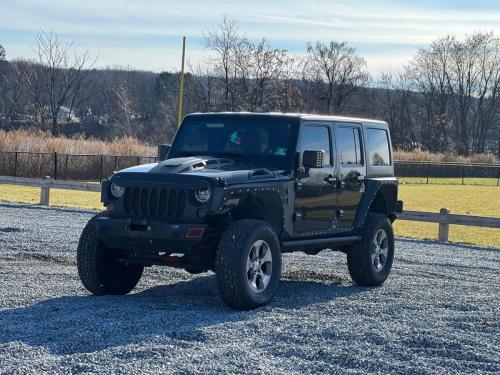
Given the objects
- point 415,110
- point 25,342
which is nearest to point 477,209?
point 25,342

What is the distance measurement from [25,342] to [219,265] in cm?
229

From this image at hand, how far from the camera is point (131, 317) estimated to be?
854cm

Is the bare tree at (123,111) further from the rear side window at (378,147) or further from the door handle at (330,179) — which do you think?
the door handle at (330,179)

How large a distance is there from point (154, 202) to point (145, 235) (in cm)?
37

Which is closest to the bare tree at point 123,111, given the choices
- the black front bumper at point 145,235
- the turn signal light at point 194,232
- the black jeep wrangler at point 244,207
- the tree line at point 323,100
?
the tree line at point 323,100

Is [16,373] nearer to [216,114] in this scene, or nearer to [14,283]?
[14,283]

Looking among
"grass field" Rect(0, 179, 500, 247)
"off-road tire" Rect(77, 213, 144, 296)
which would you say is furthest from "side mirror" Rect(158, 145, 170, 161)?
"grass field" Rect(0, 179, 500, 247)

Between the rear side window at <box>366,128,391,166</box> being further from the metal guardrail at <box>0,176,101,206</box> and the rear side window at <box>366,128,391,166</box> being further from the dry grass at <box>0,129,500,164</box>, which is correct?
the dry grass at <box>0,129,500,164</box>

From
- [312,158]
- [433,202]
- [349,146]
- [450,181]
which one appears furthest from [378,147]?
[450,181]

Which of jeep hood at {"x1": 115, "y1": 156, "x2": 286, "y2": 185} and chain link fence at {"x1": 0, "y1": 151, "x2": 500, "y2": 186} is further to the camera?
chain link fence at {"x1": 0, "y1": 151, "x2": 500, "y2": 186}

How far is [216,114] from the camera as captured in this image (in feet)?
36.2

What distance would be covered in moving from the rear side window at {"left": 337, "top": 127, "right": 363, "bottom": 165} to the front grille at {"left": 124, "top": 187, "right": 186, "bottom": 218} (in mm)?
2778

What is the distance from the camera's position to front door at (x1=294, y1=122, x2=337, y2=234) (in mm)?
10367

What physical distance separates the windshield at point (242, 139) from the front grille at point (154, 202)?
1444 millimetres
